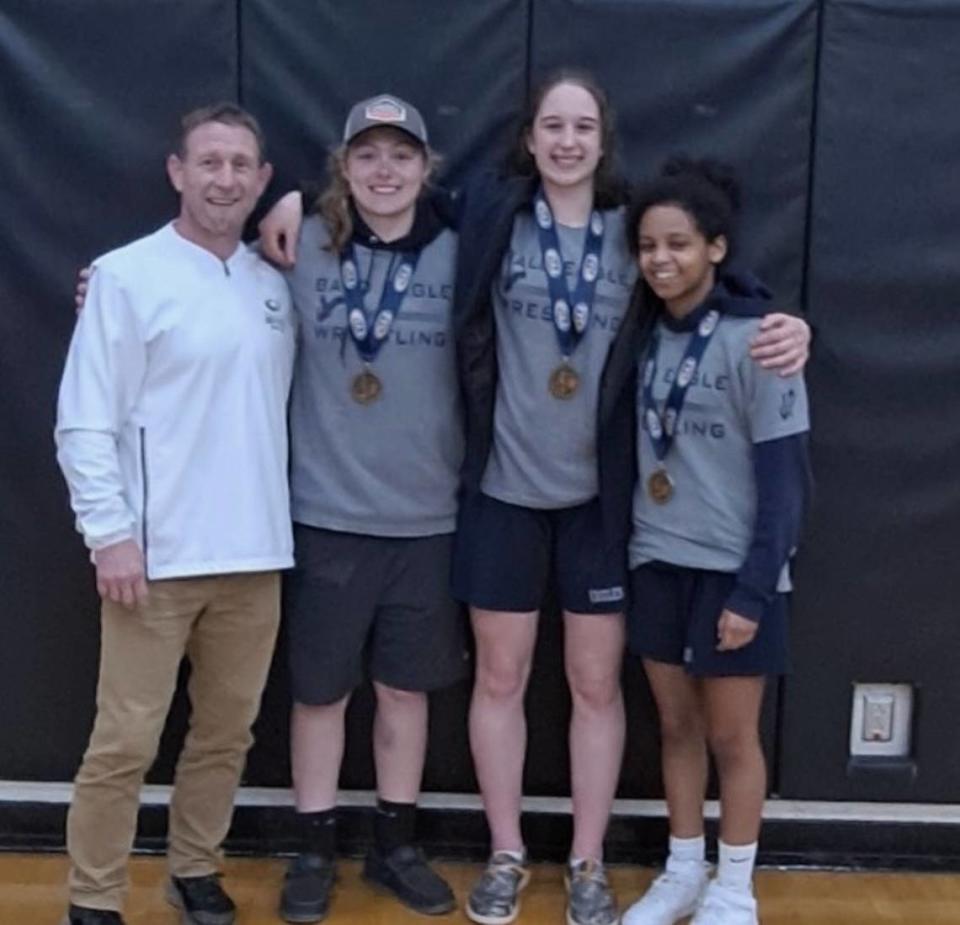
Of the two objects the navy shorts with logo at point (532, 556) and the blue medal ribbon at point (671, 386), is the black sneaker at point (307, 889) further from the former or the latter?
the blue medal ribbon at point (671, 386)

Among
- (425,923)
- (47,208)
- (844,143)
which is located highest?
(844,143)

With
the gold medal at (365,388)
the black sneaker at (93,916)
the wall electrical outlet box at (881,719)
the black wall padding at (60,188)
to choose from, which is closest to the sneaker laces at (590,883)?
the wall electrical outlet box at (881,719)

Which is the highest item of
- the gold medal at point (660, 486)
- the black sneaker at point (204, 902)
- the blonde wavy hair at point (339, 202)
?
the blonde wavy hair at point (339, 202)

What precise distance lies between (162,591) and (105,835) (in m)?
0.48

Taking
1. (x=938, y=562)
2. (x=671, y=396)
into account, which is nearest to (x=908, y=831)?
(x=938, y=562)

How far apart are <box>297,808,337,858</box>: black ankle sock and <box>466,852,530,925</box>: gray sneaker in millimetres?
316

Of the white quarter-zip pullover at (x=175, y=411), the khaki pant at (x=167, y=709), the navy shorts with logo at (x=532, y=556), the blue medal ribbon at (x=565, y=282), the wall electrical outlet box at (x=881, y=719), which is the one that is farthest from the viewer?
the wall electrical outlet box at (x=881, y=719)

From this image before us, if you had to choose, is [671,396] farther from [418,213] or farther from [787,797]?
[787,797]

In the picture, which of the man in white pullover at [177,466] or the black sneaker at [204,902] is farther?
the black sneaker at [204,902]

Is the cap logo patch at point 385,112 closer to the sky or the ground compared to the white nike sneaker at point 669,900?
closer to the sky

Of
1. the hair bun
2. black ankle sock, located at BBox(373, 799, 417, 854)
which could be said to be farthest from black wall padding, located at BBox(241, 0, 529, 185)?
black ankle sock, located at BBox(373, 799, 417, 854)

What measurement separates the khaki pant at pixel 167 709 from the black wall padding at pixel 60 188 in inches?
21.2

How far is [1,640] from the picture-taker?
10.9 ft

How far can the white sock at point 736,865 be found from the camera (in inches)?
116
